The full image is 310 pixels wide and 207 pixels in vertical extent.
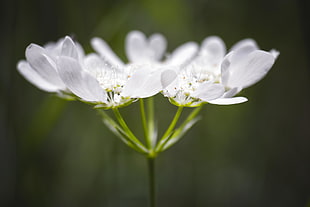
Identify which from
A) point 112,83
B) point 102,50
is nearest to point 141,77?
point 112,83

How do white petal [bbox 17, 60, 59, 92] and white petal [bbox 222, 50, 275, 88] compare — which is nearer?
white petal [bbox 222, 50, 275, 88]

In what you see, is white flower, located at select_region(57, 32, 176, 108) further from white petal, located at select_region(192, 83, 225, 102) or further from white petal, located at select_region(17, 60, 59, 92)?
white petal, located at select_region(17, 60, 59, 92)

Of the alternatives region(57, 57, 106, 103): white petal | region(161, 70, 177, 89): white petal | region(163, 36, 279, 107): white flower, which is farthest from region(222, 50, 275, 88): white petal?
region(57, 57, 106, 103): white petal

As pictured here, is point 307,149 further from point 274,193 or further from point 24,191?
point 24,191

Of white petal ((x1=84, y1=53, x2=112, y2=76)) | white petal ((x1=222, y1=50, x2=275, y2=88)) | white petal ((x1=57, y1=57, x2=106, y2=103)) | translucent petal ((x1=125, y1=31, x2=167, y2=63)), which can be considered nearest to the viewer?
white petal ((x1=57, y1=57, x2=106, y2=103))

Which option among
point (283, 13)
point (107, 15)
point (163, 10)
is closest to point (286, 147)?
point (283, 13)

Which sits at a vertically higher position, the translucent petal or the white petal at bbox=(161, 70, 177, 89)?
the translucent petal
